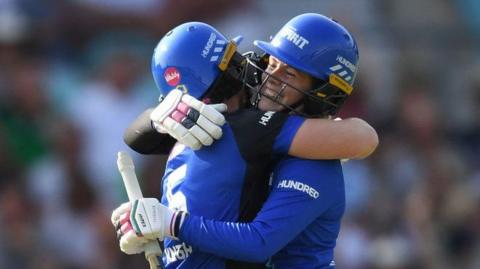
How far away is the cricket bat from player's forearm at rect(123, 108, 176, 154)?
0.29 meters

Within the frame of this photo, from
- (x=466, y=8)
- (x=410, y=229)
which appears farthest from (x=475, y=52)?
(x=410, y=229)

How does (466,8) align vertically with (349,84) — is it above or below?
below

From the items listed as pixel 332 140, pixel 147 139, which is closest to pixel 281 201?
pixel 332 140

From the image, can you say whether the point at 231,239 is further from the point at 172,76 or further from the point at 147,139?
the point at 147,139

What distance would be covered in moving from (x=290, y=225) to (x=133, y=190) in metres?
0.64

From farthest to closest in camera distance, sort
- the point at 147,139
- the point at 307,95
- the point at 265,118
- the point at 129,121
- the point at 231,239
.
A: the point at 129,121, the point at 147,139, the point at 307,95, the point at 265,118, the point at 231,239

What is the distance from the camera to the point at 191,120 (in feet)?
14.6

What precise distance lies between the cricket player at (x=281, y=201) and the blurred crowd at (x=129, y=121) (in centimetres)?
362

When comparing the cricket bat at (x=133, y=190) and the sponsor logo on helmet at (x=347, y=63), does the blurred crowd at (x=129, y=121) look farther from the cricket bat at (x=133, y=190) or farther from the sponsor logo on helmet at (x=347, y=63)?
the sponsor logo on helmet at (x=347, y=63)

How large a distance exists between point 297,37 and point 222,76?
321 mm

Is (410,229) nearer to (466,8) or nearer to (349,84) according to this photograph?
(466,8)

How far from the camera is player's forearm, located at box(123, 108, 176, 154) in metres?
5.07

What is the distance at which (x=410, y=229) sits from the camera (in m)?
9.02

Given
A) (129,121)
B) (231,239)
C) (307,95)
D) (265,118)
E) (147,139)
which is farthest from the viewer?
(129,121)
